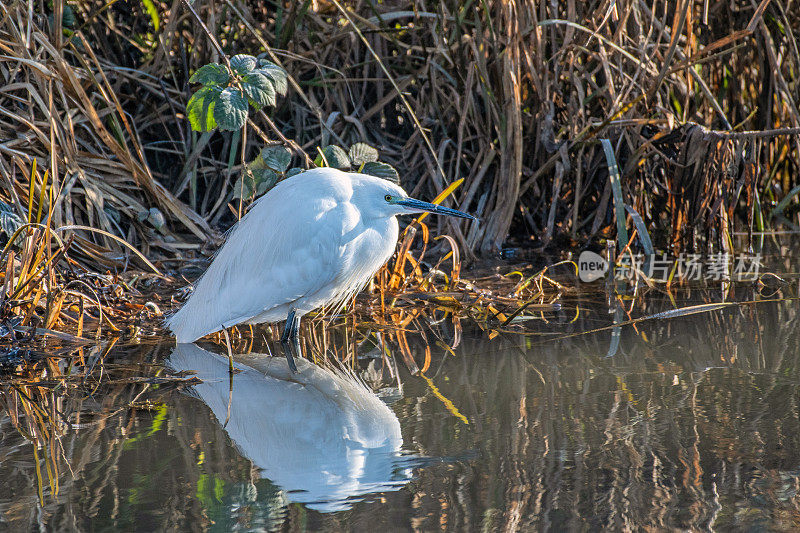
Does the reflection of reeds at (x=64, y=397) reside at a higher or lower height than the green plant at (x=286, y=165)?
lower

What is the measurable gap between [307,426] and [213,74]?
66.1 inches

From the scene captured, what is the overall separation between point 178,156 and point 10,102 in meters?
0.93

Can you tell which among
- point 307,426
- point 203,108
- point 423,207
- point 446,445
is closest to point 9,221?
point 203,108

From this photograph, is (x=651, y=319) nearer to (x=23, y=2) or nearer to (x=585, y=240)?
(x=585, y=240)

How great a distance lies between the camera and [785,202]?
5.00 m

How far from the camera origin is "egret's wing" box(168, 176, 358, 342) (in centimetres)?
289

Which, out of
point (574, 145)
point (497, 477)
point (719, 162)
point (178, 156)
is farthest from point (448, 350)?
point (178, 156)

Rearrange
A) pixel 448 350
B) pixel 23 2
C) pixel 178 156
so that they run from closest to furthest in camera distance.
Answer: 1. pixel 448 350
2. pixel 23 2
3. pixel 178 156

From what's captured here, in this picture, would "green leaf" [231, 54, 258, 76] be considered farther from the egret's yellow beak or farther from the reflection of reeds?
the reflection of reeds

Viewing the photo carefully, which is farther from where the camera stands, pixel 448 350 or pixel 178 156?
pixel 178 156

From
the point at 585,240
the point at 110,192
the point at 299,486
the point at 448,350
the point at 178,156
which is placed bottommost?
the point at 299,486

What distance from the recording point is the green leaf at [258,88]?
10.3 feet

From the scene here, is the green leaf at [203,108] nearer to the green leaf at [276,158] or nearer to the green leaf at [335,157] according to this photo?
the green leaf at [276,158]

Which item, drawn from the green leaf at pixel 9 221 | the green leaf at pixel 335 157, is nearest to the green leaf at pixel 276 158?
the green leaf at pixel 335 157
